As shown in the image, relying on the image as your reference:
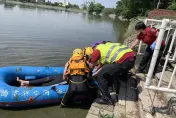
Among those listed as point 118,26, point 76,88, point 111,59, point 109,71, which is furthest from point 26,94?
point 118,26

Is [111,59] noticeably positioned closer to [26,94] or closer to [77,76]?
[77,76]

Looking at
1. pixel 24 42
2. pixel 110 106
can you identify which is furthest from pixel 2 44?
pixel 110 106

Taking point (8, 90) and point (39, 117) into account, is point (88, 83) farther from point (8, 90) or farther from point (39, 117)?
point (8, 90)

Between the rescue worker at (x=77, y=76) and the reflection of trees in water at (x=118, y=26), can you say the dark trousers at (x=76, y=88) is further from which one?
the reflection of trees in water at (x=118, y=26)

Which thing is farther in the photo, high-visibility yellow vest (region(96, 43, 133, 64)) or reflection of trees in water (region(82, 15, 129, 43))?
reflection of trees in water (region(82, 15, 129, 43))

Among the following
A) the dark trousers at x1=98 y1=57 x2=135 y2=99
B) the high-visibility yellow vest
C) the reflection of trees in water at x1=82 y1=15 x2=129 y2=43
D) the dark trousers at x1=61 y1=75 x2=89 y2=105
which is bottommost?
the reflection of trees in water at x1=82 y1=15 x2=129 y2=43

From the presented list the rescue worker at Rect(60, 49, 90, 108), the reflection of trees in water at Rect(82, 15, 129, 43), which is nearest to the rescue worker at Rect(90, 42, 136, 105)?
the rescue worker at Rect(60, 49, 90, 108)

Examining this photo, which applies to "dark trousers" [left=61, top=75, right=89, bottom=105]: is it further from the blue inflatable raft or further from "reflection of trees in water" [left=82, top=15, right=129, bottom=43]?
"reflection of trees in water" [left=82, top=15, right=129, bottom=43]

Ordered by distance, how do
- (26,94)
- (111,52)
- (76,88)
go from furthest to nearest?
(26,94) < (76,88) < (111,52)

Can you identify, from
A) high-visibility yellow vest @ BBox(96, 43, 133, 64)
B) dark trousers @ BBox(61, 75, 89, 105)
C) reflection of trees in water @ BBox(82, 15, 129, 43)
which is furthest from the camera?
A: reflection of trees in water @ BBox(82, 15, 129, 43)

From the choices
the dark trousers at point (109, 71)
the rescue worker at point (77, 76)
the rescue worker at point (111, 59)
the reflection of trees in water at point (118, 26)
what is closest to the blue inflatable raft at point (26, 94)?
the rescue worker at point (77, 76)

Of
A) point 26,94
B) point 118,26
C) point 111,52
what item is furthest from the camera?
point 118,26

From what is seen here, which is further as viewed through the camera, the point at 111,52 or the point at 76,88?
the point at 76,88

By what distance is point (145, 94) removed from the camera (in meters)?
4.14
